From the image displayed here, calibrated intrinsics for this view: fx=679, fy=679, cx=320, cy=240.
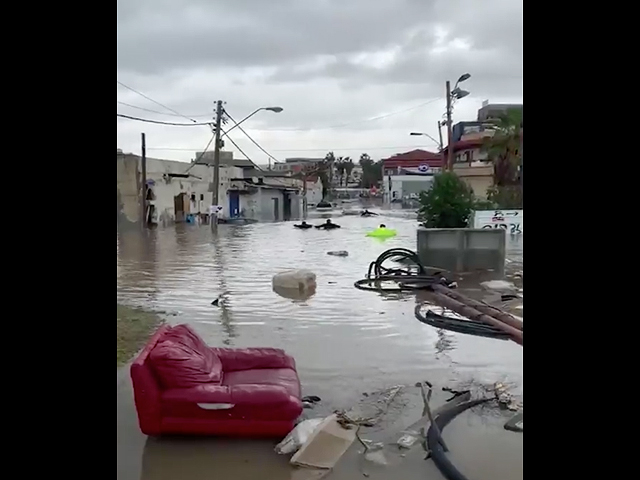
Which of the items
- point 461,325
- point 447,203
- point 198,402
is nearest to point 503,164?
point 447,203

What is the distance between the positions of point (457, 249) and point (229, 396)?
10927mm

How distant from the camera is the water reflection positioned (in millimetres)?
6973

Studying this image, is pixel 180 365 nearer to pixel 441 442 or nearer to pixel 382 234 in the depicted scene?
pixel 441 442

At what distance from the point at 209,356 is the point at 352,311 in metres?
5.06

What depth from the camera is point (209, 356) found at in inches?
218

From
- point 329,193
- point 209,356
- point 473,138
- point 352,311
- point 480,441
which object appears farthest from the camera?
point 329,193

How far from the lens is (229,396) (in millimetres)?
4871

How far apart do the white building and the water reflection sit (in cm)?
1103

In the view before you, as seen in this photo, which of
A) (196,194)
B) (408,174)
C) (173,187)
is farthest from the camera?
(408,174)

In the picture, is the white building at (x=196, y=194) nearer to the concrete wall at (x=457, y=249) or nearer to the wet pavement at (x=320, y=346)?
the wet pavement at (x=320, y=346)

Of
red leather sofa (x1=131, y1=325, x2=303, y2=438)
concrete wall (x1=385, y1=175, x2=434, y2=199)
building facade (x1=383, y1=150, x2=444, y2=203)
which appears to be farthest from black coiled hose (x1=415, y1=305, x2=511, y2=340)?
concrete wall (x1=385, y1=175, x2=434, y2=199)

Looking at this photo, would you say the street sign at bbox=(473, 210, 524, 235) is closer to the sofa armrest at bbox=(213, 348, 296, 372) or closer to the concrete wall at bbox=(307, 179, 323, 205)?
the sofa armrest at bbox=(213, 348, 296, 372)
